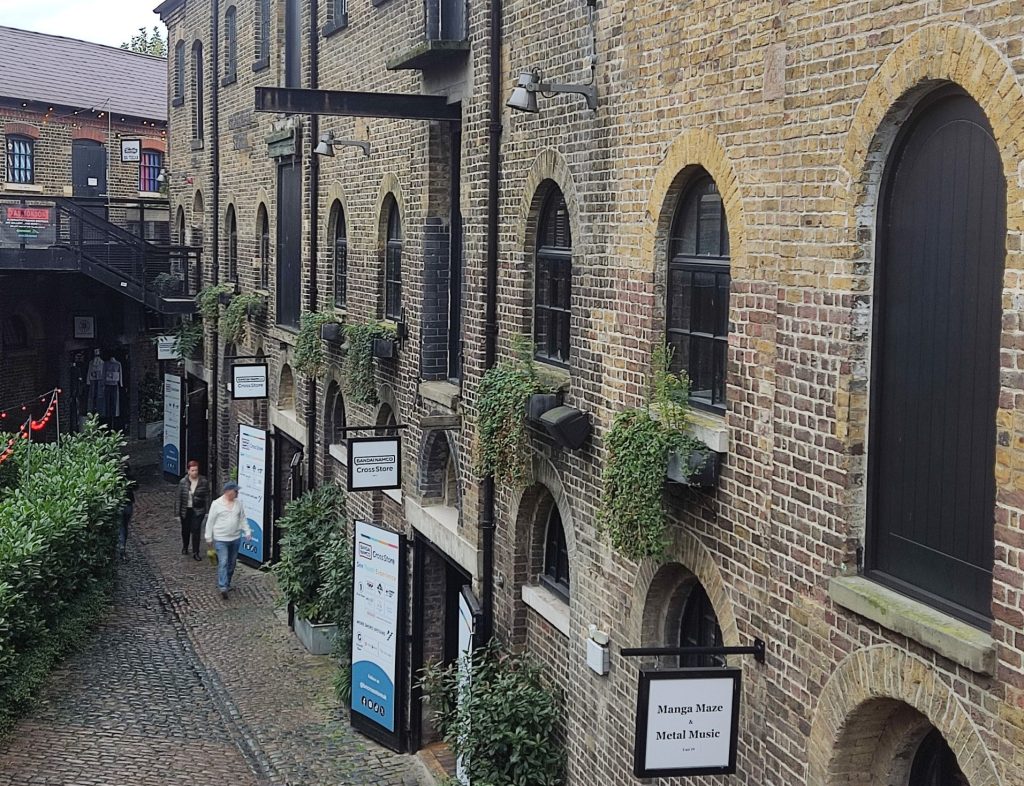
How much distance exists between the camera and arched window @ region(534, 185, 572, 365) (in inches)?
390

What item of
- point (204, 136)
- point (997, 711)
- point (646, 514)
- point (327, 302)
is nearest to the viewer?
point (997, 711)

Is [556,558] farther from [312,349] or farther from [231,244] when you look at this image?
[231,244]

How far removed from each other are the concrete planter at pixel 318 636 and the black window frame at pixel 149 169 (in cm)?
2305

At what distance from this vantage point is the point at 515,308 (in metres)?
10.4

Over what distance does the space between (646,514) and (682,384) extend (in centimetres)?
79

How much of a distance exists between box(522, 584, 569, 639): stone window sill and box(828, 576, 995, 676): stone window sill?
3.95 meters

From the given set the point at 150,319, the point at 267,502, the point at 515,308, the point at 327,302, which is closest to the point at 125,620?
the point at 267,502

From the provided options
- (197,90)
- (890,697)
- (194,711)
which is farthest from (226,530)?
(890,697)

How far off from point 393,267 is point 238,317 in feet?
24.1

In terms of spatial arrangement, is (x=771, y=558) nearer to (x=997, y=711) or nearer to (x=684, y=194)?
(x=997, y=711)

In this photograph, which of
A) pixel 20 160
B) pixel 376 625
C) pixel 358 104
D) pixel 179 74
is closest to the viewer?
pixel 358 104

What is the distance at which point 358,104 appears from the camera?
11891 millimetres

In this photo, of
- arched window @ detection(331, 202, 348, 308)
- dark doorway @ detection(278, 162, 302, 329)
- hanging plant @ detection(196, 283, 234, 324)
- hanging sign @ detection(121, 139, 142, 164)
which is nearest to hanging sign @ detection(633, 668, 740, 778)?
arched window @ detection(331, 202, 348, 308)

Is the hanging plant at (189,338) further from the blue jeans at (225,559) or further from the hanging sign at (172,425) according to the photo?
the blue jeans at (225,559)
